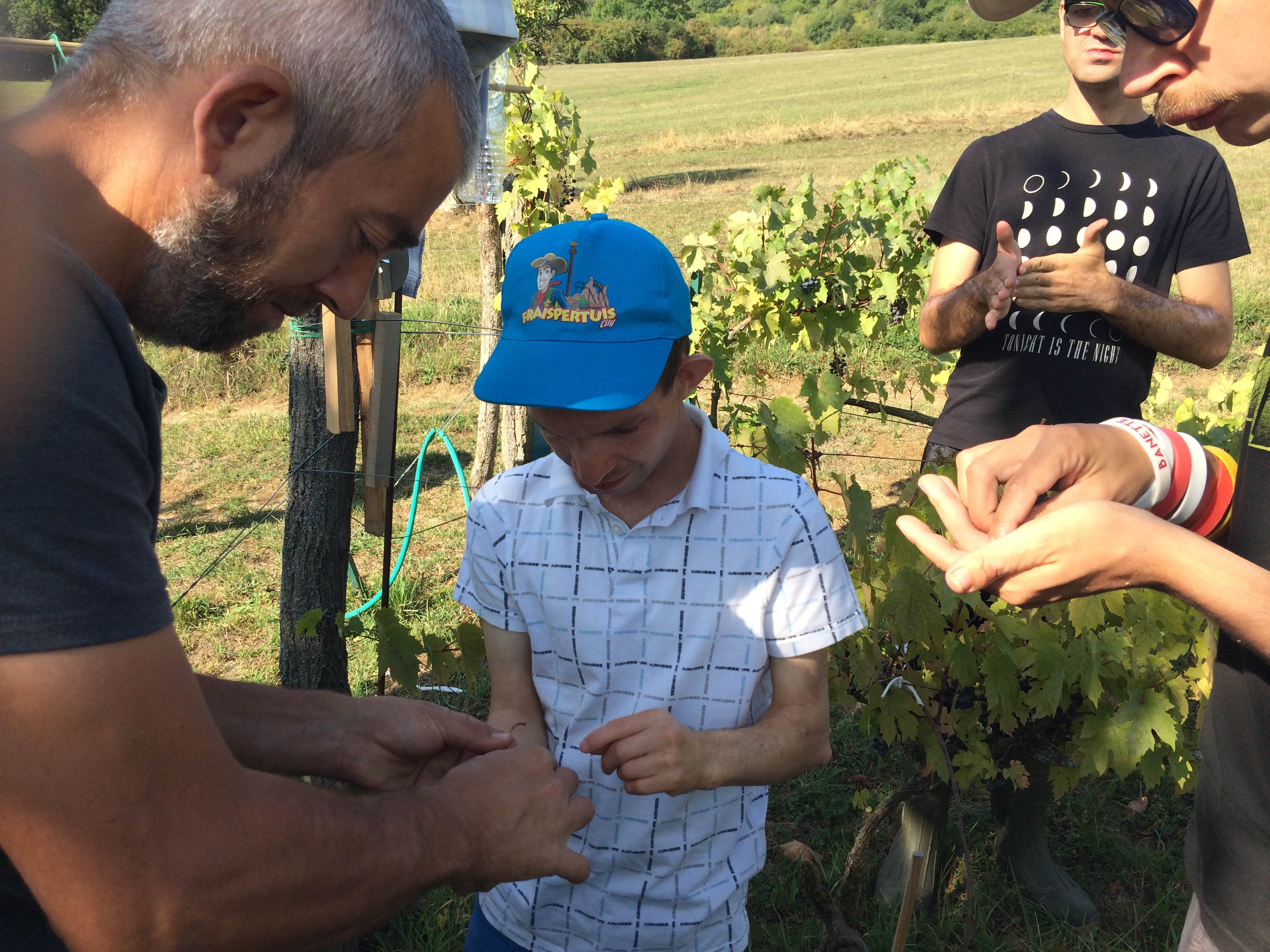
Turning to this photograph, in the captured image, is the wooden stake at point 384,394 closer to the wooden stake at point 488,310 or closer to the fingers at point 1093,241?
the fingers at point 1093,241

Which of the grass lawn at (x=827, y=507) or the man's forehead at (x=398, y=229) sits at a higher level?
the man's forehead at (x=398, y=229)

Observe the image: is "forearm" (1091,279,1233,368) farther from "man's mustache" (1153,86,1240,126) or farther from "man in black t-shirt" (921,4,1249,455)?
"man's mustache" (1153,86,1240,126)

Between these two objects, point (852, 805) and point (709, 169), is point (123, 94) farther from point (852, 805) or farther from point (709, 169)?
point (709, 169)

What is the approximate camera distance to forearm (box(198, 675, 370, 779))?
60.1 inches

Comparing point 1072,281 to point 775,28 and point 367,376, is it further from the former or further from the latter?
point 775,28

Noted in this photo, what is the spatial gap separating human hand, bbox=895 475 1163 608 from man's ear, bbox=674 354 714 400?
527 millimetres

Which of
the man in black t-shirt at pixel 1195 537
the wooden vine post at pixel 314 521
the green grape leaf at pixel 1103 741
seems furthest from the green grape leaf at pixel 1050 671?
the wooden vine post at pixel 314 521

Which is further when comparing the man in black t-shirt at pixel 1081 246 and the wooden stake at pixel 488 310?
the wooden stake at pixel 488 310

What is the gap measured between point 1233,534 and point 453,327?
751cm

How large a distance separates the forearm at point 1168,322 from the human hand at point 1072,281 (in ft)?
0.09

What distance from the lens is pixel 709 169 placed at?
20844 mm

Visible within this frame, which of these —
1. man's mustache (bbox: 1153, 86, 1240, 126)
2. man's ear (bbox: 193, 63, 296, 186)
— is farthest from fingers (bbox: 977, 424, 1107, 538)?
man's ear (bbox: 193, 63, 296, 186)

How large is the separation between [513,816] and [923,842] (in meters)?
1.69

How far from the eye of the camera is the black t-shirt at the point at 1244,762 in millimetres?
1324
